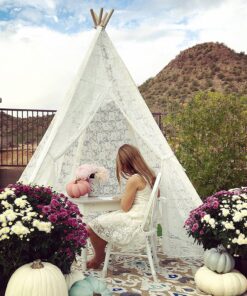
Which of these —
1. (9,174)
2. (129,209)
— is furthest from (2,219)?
(9,174)

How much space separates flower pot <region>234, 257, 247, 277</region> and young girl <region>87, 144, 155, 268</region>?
3.07ft

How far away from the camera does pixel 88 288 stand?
13.8ft

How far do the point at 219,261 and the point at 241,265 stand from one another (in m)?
0.38

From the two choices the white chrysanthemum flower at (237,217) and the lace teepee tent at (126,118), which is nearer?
Result: the white chrysanthemum flower at (237,217)

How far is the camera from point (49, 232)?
4.00 m

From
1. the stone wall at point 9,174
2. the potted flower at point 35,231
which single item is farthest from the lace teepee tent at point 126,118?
the stone wall at point 9,174

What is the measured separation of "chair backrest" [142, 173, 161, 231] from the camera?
16.4 ft

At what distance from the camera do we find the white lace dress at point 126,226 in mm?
5094


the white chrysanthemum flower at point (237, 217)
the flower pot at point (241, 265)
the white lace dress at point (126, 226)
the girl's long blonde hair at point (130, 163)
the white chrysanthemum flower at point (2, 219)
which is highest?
the girl's long blonde hair at point (130, 163)

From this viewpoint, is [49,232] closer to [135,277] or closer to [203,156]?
[135,277]

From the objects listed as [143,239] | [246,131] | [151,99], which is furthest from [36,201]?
[151,99]

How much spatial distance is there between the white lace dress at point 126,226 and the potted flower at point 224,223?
50cm

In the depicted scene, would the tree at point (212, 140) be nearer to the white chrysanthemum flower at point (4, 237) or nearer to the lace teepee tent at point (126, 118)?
the lace teepee tent at point (126, 118)

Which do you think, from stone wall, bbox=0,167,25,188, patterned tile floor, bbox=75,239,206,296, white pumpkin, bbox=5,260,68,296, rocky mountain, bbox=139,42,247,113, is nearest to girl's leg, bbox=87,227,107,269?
patterned tile floor, bbox=75,239,206,296
